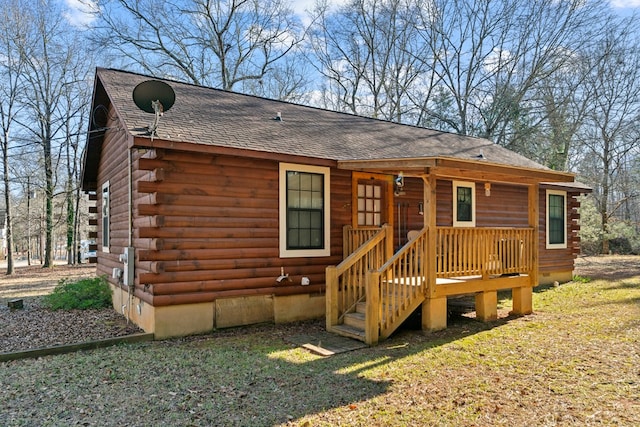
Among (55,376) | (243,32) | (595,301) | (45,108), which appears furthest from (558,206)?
(45,108)

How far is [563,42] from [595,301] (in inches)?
651

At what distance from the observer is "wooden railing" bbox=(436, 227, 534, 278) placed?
23.5ft

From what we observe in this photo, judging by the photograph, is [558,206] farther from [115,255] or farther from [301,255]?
[115,255]

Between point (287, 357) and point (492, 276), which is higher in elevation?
point (492, 276)

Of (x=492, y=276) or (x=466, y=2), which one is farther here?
(x=466, y=2)

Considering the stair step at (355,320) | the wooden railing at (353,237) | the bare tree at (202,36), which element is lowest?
the stair step at (355,320)

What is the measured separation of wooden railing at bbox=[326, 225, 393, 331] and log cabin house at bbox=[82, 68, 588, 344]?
0.03 metres

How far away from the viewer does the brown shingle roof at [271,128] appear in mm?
7016

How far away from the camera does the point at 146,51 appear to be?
2253 cm

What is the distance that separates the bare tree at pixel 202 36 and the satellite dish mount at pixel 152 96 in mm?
Result: 17232

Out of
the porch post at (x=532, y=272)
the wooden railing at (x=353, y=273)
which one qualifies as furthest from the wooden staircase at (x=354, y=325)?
the porch post at (x=532, y=272)

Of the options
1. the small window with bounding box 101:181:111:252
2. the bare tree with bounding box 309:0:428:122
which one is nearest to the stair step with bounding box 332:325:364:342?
the small window with bounding box 101:181:111:252

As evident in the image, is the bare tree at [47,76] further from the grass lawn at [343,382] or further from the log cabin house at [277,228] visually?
the grass lawn at [343,382]

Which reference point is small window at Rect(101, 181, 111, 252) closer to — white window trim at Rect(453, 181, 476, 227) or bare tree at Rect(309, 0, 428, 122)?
white window trim at Rect(453, 181, 476, 227)
